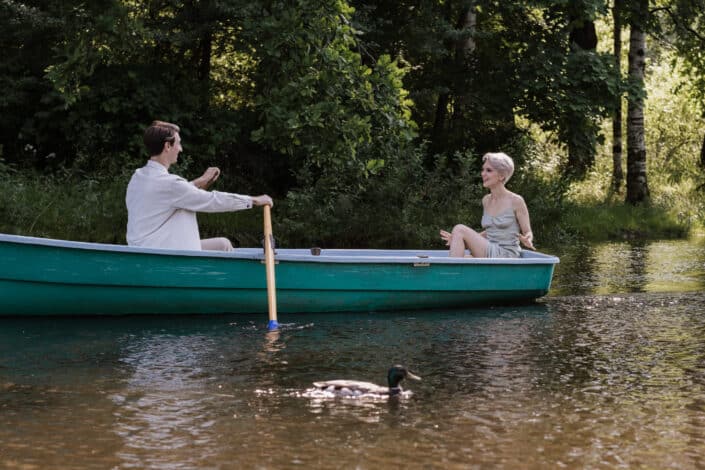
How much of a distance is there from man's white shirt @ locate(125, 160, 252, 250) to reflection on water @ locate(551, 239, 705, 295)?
3.77 metres

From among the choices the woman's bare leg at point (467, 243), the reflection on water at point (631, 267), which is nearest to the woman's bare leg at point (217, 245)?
the woman's bare leg at point (467, 243)

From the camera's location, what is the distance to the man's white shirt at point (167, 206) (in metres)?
Result: 8.42

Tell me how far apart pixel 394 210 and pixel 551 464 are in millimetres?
10386

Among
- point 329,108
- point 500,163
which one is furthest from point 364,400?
point 329,108

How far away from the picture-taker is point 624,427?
5.39 metres

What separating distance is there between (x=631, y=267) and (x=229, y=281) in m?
5.63

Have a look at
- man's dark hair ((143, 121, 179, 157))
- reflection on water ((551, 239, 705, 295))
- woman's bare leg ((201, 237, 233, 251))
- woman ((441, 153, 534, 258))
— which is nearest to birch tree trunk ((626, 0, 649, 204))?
reflection on water ((551, 239, 705, 295))

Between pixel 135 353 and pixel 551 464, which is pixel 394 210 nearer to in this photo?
pixel 135 353

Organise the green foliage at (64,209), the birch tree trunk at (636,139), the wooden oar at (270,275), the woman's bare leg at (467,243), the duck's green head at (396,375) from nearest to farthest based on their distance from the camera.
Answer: the duck's green head at (396,375), the wooden oar at (270,275), the woman's bare leg at (467,243), the green foliage at (64,209), the birch tree trunk at (636,139)

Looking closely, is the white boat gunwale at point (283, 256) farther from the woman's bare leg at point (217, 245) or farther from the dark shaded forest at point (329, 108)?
the dark shaded forest at point (329, 108)

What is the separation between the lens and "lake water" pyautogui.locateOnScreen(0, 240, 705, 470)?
4.96 m

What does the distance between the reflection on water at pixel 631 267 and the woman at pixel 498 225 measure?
1221mm

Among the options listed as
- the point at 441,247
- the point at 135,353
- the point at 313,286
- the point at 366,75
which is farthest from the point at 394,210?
the point at 135,353

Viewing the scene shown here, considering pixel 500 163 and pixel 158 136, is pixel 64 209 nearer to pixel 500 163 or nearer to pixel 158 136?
pixel 158 136
